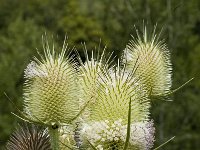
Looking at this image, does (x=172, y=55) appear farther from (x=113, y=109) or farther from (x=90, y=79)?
(x=113, y=109)

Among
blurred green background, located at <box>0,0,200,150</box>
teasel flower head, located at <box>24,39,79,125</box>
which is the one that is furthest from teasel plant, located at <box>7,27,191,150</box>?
blurred green background, located at <box>0,0,200,150</box>

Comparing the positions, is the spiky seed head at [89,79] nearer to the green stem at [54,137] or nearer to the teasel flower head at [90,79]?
the teasel flower head at [90,79]

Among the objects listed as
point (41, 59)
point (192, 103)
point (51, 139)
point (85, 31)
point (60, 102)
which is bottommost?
point (51, 139)

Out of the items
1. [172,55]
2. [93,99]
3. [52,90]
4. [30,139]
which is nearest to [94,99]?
[93,99]

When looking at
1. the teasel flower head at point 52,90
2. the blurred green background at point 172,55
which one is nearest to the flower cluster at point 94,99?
the teasel flower head at point 52,90

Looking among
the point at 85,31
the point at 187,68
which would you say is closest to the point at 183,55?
the point at 187,68

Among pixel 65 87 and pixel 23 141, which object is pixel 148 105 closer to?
pixel 65 87

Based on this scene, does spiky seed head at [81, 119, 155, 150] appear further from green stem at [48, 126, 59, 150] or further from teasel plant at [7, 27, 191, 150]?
green stem at [48, 126, 59, 150]
